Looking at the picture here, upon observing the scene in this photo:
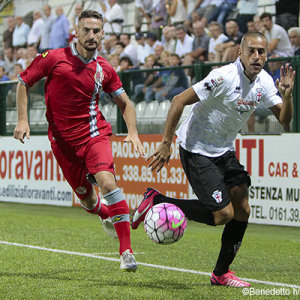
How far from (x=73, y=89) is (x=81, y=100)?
0.14 m

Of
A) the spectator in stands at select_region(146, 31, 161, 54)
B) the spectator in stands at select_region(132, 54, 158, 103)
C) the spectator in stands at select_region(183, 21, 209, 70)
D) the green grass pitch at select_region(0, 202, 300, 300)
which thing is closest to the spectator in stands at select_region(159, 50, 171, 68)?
the spectator in stands at select_region(183, 21, 209, 70)

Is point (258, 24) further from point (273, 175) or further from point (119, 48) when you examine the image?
point (119, 48)

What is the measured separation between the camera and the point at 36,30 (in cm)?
2094

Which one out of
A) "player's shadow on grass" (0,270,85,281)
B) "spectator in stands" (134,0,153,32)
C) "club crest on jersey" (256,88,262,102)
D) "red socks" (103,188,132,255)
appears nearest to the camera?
"club crest on jersey" (256,88,262,102)

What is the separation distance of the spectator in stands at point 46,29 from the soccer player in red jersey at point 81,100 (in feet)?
43.4

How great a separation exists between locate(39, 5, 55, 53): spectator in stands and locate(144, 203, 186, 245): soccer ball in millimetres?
14495

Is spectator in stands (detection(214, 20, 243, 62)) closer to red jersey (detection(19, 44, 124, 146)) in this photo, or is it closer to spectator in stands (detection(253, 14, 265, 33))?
spectator in stands (detection(253, 14, 265, 33))

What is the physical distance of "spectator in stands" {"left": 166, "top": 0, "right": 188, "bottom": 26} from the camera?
54.8 ft

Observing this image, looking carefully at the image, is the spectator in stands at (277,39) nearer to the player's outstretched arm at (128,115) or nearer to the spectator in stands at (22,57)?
the player's outstretched arm at (128,115)

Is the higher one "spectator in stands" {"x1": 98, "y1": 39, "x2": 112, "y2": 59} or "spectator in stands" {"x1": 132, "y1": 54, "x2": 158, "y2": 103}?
"spectator in stands" {"x1": 98, "y1": 39, "x2": 112, "y2": 59}

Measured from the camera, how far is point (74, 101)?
738 cm

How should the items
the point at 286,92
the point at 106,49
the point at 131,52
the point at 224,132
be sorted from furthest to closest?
the point at 106,49
the point at 131,52
the point at 224,132
the point at 286,92

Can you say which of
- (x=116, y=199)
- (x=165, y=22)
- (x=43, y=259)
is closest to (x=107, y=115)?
(x=165, y=22)

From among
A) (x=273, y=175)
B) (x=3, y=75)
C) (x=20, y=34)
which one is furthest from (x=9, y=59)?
(x=273, y=175)
